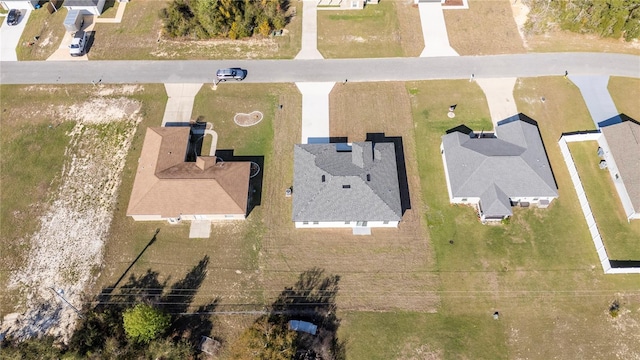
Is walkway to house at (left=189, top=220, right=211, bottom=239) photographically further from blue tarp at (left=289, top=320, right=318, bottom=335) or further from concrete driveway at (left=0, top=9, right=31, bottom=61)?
concrete driveway at (left=0, top=9, right=31, bottom=61)

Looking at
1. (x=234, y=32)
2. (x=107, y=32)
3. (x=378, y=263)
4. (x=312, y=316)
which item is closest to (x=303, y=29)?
(x=234, y=32)

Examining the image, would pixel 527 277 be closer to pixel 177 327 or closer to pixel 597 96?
pixel 597 96

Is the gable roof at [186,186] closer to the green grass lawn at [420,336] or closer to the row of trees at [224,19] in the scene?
the green grass lawn at [420,336]

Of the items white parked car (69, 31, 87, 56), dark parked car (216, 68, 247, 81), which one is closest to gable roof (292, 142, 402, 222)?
dark parked car (216, 68, 247, 81)

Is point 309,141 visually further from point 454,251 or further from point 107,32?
point 107,32

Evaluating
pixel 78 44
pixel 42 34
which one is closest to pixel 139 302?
pixel 78 44
